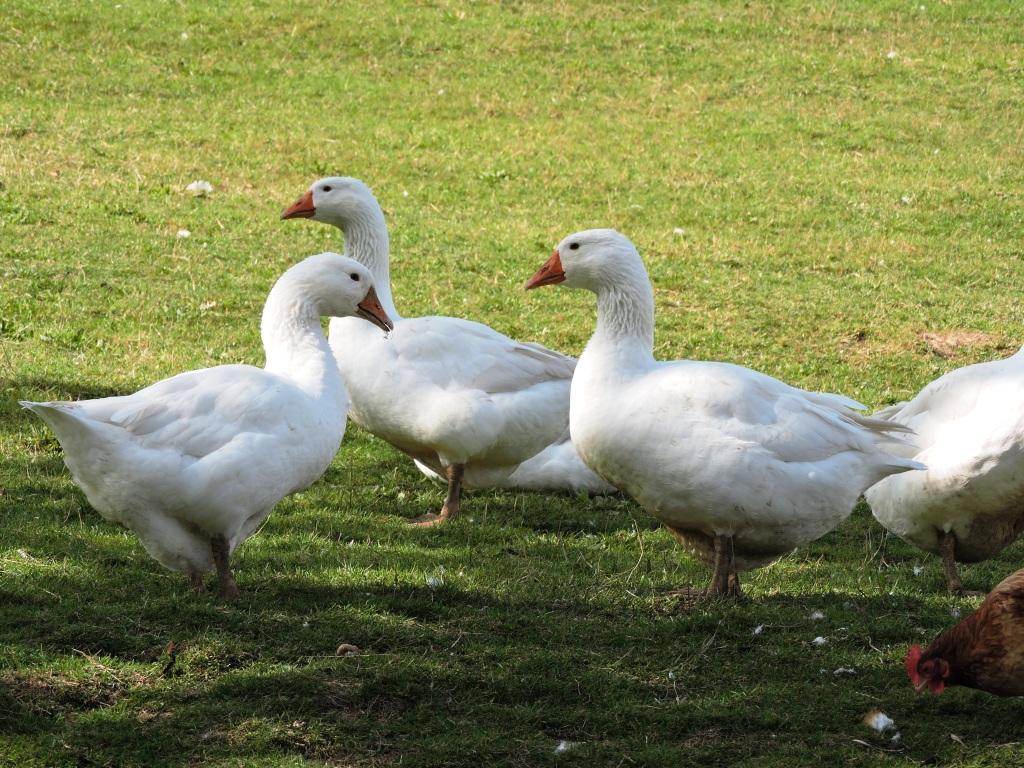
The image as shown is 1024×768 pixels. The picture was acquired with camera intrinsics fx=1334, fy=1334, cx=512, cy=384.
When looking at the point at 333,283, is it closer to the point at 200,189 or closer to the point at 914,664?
the point at 914,664

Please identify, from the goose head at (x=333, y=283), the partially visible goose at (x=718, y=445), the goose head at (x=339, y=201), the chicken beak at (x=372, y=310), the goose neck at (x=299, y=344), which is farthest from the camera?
the goose head at (x=339, y=201)

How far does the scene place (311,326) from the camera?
22.6 feet

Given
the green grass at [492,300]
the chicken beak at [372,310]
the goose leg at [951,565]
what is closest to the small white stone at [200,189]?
the green grass at [492,300]

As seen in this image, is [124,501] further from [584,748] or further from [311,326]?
[584,748]

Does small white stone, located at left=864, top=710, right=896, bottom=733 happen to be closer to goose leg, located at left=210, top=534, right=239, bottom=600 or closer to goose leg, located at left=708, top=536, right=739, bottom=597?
goose leg, located at left=708, top=536, right=739, bottom=597

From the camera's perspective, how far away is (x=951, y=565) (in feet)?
23.6

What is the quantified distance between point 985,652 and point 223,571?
335 centimetres

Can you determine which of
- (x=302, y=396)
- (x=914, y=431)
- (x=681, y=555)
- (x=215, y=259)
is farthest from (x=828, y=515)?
(x=215, y=259)

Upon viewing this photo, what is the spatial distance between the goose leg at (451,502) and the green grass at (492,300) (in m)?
0.16

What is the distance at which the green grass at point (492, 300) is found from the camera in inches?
209

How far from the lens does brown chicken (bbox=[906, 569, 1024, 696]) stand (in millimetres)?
5230

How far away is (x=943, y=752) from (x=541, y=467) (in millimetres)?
4281

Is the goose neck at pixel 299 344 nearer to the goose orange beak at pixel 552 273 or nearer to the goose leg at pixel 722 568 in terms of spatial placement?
the goose orange beak at pixel 552 273

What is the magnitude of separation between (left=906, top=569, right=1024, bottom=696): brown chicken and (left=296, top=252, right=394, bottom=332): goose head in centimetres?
338
